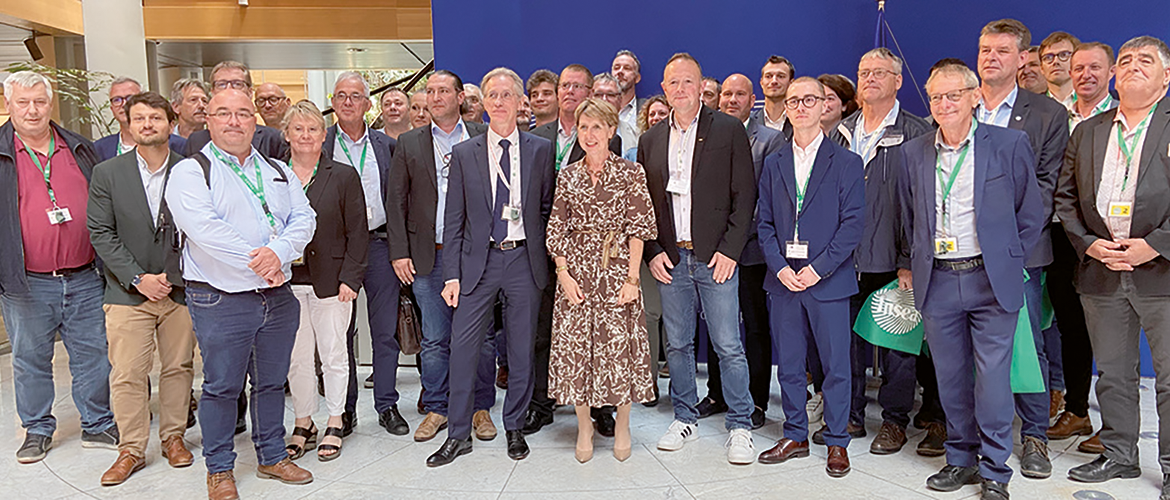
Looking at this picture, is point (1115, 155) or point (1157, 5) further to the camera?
point (1157, 5)

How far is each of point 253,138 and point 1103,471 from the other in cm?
436

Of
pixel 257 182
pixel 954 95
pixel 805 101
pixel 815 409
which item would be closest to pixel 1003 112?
Answer: pixel 954 95

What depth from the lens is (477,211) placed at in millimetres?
3857

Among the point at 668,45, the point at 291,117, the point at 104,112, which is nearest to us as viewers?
the point at 291,117

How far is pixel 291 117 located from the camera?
3873mm

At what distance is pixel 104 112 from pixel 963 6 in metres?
8.11

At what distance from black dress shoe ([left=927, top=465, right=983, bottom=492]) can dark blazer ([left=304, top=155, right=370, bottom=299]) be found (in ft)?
9.28

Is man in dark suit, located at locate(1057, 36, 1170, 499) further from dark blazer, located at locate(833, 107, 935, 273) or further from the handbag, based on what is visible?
the handbag

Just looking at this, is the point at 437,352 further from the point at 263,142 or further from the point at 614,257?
the point at 263,142

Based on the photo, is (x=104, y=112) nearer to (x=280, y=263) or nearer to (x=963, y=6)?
(x=280, y=263)

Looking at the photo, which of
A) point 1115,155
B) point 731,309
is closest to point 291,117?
point 731,309

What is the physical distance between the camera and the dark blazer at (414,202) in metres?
4.16

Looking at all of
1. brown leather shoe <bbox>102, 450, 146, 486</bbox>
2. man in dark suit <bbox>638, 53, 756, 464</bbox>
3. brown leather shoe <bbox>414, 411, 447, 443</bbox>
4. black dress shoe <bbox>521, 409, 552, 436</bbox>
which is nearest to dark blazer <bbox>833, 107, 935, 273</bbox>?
man in dark suit <bbox>638, 53, 756, 464</bbox>

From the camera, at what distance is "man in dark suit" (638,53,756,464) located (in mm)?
3840
